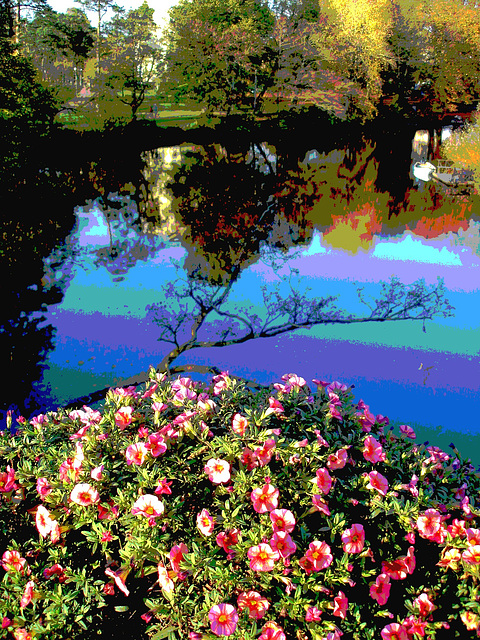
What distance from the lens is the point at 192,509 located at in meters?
2.07

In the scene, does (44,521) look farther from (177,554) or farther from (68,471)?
(177,554)

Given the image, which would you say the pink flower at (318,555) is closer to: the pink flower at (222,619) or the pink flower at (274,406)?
the pink flower at (222,619)

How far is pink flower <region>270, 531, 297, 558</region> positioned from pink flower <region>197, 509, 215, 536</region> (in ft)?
0.76

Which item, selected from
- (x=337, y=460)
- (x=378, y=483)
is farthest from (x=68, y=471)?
(x=378, y=483)

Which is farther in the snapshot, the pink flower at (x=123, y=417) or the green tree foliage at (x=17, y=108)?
the green tree foliage at (x=17, y=108)

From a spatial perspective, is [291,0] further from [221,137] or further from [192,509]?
[192,509]

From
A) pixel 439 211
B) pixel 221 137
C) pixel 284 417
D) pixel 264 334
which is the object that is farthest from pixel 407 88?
pixel 284 417

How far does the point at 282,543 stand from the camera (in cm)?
180

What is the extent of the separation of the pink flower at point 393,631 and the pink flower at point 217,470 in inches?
30.8

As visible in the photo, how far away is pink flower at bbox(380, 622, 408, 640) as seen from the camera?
1928 mm

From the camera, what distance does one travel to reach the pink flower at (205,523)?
1.90 metres

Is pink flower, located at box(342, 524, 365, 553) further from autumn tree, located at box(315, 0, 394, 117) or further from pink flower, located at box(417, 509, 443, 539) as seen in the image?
autumn tree, located at box(315, 0, 394, 117)

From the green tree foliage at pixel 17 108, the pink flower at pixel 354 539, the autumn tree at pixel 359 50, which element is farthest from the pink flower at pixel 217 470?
the autumn tree at pixel 359 50

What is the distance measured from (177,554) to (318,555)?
482 millimetres
